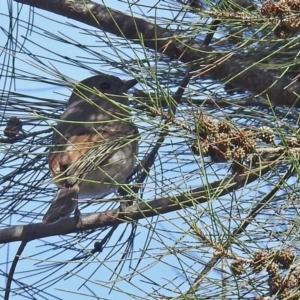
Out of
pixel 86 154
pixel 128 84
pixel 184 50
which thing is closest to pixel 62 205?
pixel 86 154

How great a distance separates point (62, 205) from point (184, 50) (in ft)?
2.99

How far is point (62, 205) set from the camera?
358 centimetres

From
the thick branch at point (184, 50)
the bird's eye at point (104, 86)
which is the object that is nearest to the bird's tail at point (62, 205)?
the thick branch at point (184, 50)

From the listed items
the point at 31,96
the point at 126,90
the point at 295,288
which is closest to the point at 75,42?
the point at 31,96

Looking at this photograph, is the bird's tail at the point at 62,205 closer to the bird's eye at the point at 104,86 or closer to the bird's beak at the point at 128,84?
the bird's beak at the point at 128,84

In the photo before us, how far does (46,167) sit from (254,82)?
3.72 feet

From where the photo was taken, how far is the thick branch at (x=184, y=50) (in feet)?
10.1

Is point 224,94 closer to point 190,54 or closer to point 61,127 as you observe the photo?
point 190,54

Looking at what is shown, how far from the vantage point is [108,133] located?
3.82 m

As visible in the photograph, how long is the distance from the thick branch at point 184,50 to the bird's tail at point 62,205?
2.33ft

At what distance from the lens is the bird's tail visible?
3.43 metres

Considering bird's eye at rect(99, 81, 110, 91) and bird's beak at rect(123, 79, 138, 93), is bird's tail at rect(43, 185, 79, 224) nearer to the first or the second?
bird's beak at rect(123, 79, 138, 93)

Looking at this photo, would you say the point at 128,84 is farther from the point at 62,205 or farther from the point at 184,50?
the point at 184,50

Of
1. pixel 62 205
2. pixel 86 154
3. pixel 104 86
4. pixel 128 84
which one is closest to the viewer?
Answer: pixel 86 154
